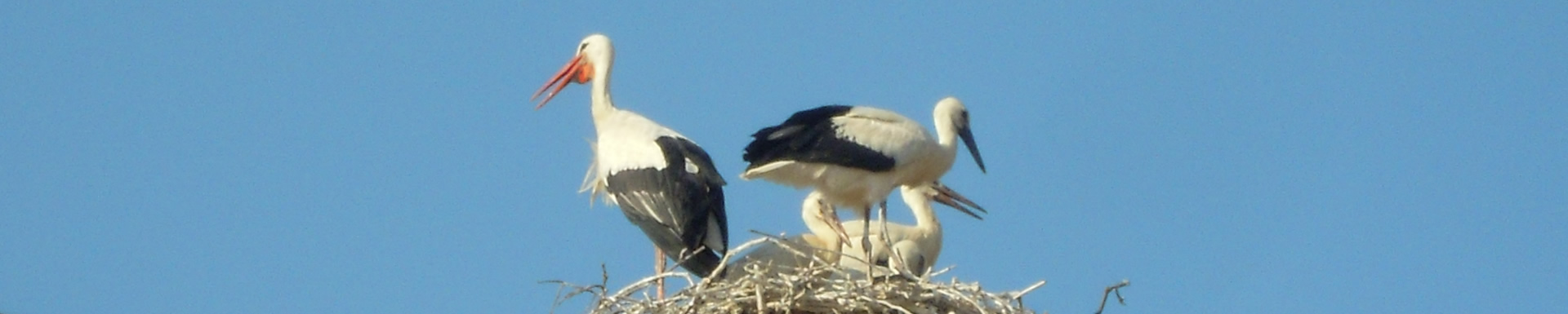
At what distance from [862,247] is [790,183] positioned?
396 millimetres

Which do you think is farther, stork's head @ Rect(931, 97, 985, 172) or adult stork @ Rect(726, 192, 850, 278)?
stork's head @ Rect(931, 97, 985, 172)

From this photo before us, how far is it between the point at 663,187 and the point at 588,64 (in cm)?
169

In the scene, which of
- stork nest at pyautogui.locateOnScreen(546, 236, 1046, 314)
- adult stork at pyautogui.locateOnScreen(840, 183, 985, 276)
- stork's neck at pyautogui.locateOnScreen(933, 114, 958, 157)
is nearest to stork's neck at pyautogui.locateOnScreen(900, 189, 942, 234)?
adult stork at pyautogui.locateOnScreen(840, 183, 985, 276)

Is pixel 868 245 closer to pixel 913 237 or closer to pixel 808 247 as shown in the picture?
pixel 808 247

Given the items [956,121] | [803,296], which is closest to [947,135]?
[956,121]

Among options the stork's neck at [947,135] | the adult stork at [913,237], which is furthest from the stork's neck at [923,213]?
the stork's neck at [947,135]

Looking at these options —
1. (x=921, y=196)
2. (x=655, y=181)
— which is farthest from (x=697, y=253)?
(x=921, y=196)

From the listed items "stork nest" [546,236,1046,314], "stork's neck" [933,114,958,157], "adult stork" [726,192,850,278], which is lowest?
"stork nest" [546,236,1046,314]

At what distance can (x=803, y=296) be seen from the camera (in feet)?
31.4

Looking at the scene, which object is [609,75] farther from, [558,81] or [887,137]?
[887,137]

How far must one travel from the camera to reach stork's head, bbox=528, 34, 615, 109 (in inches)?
496

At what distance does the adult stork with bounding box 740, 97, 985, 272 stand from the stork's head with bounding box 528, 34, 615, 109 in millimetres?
1169

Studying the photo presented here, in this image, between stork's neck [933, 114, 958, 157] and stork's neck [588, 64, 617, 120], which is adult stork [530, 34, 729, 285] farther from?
stork's neck [933, 114, 958, 157]

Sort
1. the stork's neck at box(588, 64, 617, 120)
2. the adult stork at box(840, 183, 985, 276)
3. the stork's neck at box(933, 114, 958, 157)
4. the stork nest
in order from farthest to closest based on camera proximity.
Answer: the stork's neck at box(588, 64, 617, 120) < the stork's neck at box(933, 114, 958, 157) < the adult stork at box(840, 183, 985, 276) < the stork nest
